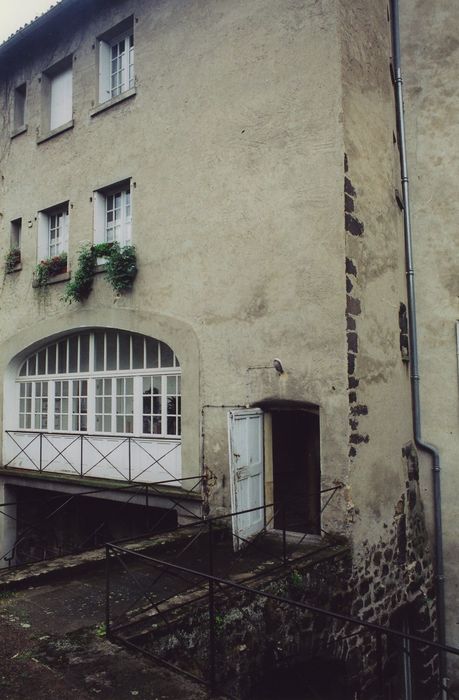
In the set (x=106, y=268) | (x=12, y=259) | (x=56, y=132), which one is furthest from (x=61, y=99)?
(x=106, y=268)

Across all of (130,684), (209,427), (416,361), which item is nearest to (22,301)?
(209,427)

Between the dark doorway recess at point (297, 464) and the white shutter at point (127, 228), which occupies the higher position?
the white shutter at point (127, 228)

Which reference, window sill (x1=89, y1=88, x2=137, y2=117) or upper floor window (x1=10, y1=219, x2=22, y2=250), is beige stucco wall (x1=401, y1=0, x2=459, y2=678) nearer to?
window sill (x1=89, y1=88, x2=137, y2=117)

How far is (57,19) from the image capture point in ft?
39.0

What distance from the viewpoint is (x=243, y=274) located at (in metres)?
8.66

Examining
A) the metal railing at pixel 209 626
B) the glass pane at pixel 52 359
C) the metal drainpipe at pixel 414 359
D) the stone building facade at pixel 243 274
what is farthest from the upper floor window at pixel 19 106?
the metal railing at pixel 209 626

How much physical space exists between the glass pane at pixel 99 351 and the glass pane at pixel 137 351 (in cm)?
89

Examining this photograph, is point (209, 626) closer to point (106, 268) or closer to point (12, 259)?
point (106, 268)

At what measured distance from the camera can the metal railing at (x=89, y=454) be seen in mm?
10016

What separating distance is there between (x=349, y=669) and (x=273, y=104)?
7.77m

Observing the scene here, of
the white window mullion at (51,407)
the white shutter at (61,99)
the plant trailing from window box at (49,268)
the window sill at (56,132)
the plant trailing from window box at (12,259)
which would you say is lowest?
the white window mullion at (51,407)

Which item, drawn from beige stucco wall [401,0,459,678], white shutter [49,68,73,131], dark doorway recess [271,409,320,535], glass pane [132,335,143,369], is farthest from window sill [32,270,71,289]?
beige stucco wall [401,0,459,678]

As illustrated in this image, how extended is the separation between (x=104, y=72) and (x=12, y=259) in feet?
14.3

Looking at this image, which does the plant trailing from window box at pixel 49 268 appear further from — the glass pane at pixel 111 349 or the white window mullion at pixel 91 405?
the white window mullion at pixel 91 405
